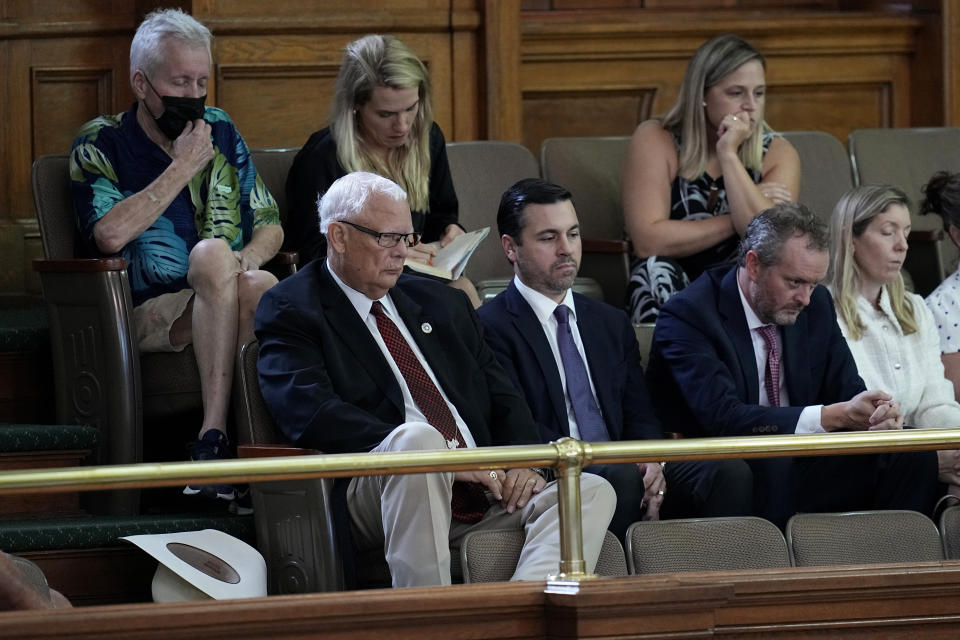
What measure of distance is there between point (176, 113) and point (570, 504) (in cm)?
177

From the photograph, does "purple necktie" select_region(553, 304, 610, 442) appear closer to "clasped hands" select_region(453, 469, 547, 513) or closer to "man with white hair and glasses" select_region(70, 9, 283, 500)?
"clasped hands" select_region(453, 469, 547, 513)

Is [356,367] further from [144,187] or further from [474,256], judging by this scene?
[474,256]

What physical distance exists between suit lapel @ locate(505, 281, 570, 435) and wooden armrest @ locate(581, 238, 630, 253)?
2.70 feet

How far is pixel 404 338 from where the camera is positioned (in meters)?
3.11

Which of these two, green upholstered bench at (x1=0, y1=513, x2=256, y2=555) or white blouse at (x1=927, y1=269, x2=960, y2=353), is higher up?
white blouse at (x1=927, y1=269, x2=960, y2=353)

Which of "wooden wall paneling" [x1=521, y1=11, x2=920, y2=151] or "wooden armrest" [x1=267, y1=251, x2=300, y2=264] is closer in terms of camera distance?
"wooden armrest" [x1=267, y1=251, x2=300, y2=264]

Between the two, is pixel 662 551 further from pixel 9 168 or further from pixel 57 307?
pixel 9 168

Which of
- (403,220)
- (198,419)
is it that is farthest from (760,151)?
(198,419)

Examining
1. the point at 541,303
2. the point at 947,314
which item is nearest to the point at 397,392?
the point at 541,303

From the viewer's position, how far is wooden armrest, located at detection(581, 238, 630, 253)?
414cm

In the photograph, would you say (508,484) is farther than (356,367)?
No

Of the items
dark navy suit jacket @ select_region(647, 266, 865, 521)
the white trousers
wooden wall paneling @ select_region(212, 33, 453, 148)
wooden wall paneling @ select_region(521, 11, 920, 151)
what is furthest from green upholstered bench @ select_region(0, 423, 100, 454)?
wooden wall paneling @ select_region(521, 11, 920, 151)

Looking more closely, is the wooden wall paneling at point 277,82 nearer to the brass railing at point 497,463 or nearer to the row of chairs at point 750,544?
the row of chairs at point 750,544

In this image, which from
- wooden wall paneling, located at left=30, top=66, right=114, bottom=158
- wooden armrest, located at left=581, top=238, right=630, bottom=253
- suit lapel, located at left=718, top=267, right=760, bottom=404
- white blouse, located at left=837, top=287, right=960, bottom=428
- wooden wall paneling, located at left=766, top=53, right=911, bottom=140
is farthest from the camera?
wooden wall paneling, located at left=766, top=53, right=911, bottom=140
